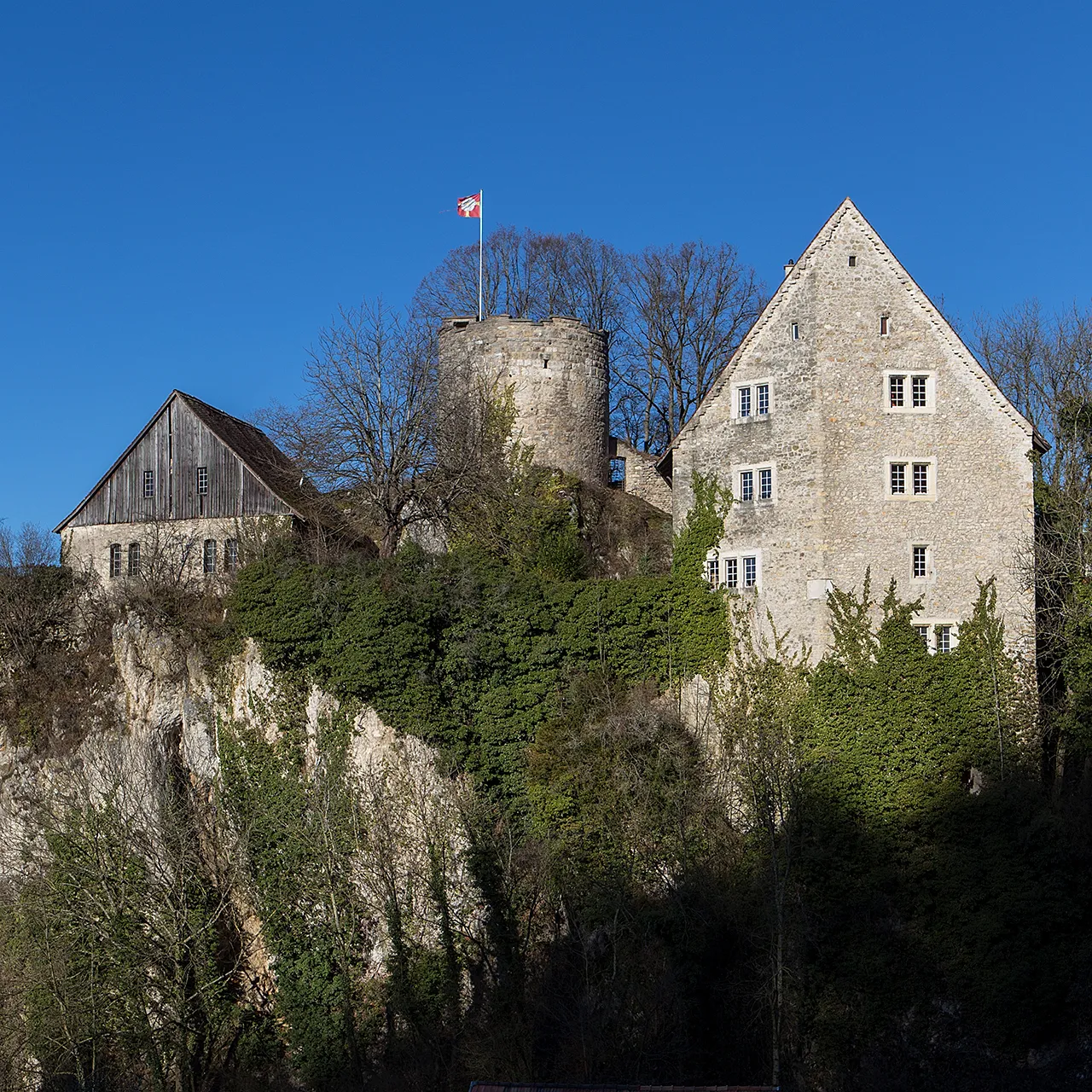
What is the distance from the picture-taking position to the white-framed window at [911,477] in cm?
3253

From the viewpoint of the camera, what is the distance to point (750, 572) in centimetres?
3356

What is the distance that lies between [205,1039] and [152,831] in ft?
16.5

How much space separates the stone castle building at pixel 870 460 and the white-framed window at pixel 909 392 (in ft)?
0.09

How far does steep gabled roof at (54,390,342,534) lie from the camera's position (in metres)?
39.1

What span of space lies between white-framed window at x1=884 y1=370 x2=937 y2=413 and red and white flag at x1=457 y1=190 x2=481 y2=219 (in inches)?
597

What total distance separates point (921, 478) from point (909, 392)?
201 centimetres

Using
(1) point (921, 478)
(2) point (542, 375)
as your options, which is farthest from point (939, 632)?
(2) point (542, 375)

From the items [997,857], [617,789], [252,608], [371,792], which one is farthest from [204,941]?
[997,857]

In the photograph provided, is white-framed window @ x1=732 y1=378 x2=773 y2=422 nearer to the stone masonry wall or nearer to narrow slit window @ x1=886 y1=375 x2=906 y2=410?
narrow slit window @ x1=886 y1=375 x2=906 y2=410

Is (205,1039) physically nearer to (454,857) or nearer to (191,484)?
(454,857)

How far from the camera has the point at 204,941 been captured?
112 ft

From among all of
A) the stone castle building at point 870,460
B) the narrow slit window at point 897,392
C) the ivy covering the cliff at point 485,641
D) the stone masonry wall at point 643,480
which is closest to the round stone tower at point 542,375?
the stone masonry wall at point 643,480

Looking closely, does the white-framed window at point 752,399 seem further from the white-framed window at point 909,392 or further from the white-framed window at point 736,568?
the white-framed window at point 736,568

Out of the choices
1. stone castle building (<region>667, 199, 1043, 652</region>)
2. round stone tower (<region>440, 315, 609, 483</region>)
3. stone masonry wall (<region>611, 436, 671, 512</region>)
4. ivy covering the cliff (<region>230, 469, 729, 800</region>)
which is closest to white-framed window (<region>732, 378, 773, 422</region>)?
stone castle building (<region>667, 199, 1043, 652</region>)
